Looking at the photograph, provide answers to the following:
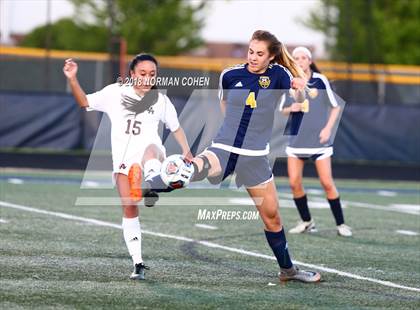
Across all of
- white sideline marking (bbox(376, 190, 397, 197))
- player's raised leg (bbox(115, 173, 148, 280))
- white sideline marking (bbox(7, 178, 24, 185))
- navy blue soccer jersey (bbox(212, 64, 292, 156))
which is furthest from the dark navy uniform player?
white sideline marking (bbox(376, 190, 397, 197))

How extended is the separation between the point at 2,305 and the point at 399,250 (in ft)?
16.4

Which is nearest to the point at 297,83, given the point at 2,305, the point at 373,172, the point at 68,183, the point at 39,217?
the point at 2,305

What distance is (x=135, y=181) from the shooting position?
25.2 feet

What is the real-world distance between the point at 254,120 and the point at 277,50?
560 mm

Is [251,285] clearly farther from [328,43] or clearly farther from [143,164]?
[328,43]

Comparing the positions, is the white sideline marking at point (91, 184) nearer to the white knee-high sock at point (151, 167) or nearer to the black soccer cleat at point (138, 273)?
the black soccer cleat at point (138, 273)

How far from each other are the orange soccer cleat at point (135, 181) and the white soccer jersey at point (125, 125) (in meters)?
0.05

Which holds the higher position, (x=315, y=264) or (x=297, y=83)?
(x=297, y=83)

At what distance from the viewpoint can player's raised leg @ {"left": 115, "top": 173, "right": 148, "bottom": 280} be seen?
770 cm

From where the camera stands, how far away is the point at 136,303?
6695 mm

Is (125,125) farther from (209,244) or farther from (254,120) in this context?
(209,244)

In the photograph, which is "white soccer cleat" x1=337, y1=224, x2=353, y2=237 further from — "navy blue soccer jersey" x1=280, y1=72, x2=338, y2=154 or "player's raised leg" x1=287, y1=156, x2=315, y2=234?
"navy blue soccer jersey" x1=280, y1=72, x2=338, y2=154

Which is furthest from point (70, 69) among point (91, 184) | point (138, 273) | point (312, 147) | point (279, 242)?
point (91, 184)

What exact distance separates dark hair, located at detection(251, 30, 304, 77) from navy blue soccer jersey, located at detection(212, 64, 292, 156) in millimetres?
64
